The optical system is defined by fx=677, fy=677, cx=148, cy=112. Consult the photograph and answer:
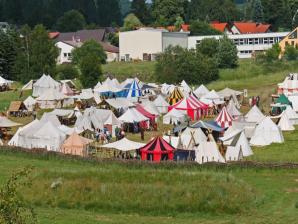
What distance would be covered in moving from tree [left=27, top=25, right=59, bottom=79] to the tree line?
36.2 metres

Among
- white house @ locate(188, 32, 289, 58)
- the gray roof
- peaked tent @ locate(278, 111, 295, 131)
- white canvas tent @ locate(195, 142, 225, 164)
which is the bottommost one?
white canvas tent @ locate(195, 142, 225, 164)

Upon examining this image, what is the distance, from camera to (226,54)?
69375mm

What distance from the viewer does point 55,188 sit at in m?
22.0

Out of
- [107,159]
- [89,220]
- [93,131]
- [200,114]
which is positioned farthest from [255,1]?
[89,220]

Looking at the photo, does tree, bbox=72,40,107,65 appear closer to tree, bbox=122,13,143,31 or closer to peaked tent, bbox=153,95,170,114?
tree, bbox=122,13,143,31

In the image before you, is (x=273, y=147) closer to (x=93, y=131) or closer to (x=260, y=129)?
(x=260, y=129)

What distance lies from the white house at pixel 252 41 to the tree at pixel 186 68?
16.8 meters

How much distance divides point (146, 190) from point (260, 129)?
1415cm

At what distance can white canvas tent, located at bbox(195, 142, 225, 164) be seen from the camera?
2844 cm

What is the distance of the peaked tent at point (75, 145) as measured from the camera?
3119 cm

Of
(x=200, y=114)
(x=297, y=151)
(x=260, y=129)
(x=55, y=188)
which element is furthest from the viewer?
(x=200, y=114)

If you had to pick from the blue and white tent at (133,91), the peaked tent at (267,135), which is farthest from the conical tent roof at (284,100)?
the blue and white tent at (133,91)

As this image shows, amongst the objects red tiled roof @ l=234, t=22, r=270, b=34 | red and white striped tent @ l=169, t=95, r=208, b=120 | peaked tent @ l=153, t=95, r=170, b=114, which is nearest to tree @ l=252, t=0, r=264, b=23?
red tiled roof @ l=234, t=22, r=270, b=34

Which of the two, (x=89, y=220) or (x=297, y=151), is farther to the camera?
(x=297, y=151)
